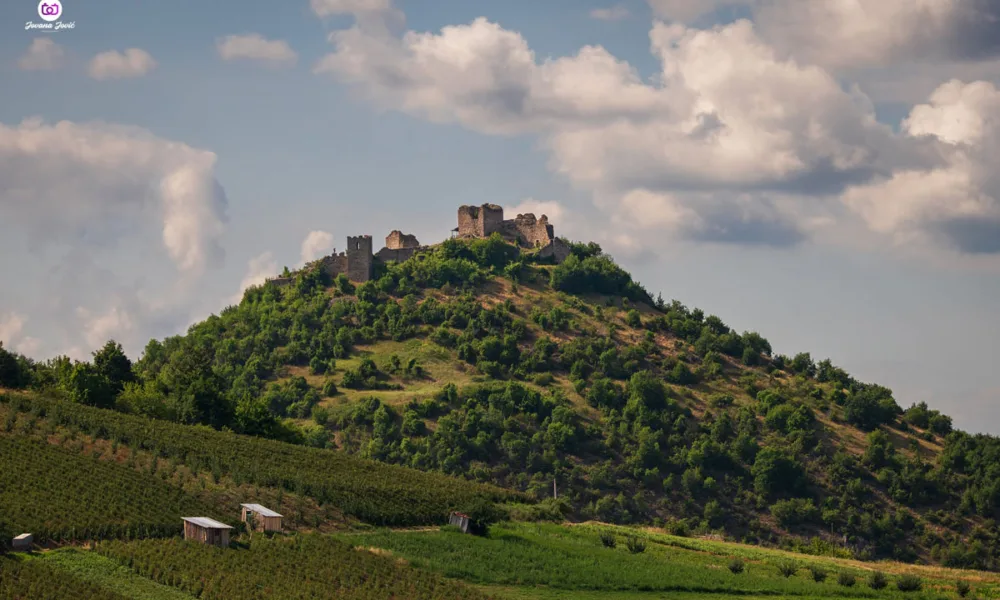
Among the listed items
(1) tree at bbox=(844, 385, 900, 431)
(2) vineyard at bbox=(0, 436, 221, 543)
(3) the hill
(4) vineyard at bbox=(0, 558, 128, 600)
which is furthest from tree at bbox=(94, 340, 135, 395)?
(1) tree at bbox=(844, 385, 900, 431)

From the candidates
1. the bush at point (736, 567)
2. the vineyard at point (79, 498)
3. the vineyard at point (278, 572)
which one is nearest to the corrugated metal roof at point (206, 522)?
the vineyard at point (79, 498)

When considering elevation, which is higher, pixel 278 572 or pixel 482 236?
pixel 482 236

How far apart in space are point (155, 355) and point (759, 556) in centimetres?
7403

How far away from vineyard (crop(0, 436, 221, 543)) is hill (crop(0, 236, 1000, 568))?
93.0 ft

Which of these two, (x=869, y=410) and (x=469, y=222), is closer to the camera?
(x=869, y=410)

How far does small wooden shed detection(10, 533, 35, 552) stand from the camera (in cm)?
4903

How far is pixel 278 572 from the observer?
50.8 metres

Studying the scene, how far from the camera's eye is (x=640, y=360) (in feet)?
409

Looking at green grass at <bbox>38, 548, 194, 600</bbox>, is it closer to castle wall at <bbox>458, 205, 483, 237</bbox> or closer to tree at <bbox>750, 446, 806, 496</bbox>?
tree at <bbox>750, 446, 806, 496</bbox>

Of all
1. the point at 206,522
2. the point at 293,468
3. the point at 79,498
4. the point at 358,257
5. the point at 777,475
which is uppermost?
the point at 358,257

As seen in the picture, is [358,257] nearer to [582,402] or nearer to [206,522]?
[582,402]

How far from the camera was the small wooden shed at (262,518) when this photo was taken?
56.9m

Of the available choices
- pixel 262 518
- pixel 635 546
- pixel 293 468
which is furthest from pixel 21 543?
pixel 635 546

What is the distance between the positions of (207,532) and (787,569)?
2603 cm
